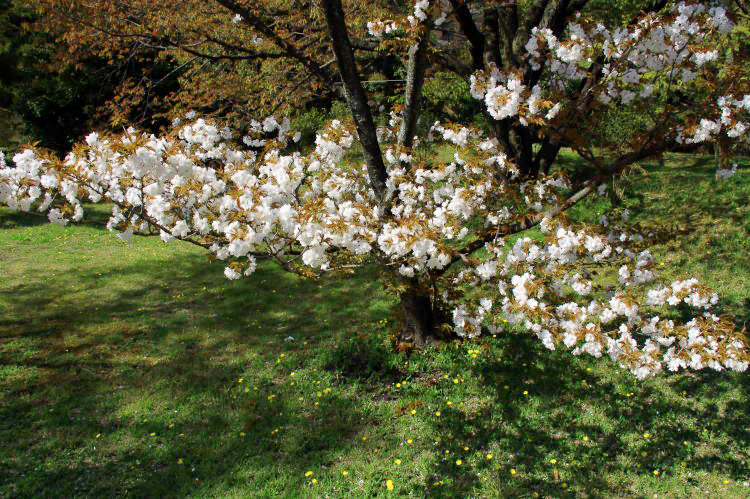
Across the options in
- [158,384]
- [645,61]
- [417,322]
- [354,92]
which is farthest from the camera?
[417,322]

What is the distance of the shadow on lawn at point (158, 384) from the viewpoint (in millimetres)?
3822

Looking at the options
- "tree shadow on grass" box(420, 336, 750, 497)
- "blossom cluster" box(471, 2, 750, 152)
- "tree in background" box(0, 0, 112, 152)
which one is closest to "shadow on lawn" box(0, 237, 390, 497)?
"tree shadow on grass" box(420, 336, 750, 497)

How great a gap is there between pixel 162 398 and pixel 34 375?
1520 mm

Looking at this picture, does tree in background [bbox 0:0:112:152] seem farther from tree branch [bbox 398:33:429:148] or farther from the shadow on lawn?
tree branch [bbox 398:33:429:148]

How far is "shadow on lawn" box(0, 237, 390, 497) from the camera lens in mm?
3822

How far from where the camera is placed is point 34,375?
16.8 ft

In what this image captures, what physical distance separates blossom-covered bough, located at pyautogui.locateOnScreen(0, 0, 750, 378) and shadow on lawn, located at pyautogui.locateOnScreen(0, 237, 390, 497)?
4.68 feet

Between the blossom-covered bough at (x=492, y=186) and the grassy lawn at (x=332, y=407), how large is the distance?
69 cm

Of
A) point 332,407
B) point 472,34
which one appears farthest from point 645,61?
point 332,407

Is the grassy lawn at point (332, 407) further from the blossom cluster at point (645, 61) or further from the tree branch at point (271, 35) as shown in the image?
the tree branch at point (271, 35)

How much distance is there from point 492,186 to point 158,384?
376 centimetres

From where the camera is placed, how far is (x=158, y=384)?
197 inches

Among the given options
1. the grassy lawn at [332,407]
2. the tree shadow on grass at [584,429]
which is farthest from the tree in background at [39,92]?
the tree shadow on grass at [584,429]

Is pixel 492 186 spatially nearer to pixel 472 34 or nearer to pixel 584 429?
pixel 472 34
